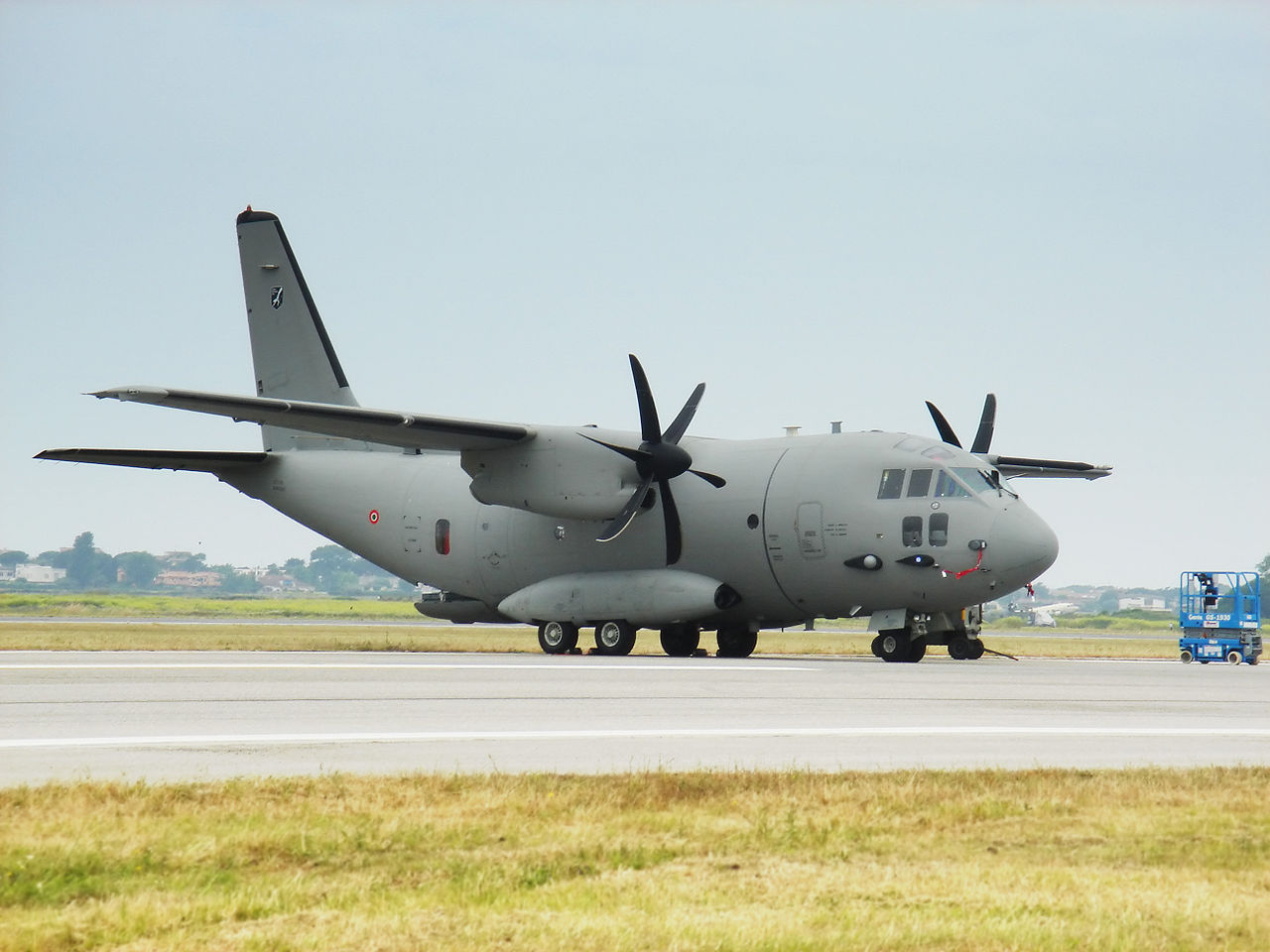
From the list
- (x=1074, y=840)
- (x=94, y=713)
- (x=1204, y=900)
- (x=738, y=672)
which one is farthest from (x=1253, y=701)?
(x=94, y=713)

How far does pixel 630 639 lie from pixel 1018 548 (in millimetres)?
8379

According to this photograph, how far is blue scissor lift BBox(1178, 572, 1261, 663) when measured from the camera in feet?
116

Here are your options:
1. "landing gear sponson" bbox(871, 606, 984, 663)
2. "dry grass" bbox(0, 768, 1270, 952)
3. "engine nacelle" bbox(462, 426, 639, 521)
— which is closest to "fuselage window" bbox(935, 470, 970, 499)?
"landing gear sponson" bbox(871, 606, 984, 663)

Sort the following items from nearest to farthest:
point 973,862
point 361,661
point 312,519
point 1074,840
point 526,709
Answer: point 973,862, point 1074,840, point 526,709, point 361,661, point 312,519

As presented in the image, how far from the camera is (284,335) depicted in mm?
35000

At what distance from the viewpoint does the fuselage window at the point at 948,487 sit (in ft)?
86.9

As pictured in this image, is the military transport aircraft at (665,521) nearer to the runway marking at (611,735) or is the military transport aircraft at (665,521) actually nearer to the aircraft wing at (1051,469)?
the aircraft wing at (1051,469)

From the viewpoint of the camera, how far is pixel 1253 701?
59.4ft

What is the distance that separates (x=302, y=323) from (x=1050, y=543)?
60.9ft

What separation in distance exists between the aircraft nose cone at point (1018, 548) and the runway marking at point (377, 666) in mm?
4347

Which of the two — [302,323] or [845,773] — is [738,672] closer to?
[845,773]

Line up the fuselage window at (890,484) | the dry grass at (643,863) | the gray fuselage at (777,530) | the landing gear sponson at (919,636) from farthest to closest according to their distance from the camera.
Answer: the landing gear sponson at (919,636) → the fuselage window at (890,484) → the gray fuselage at (777,530) → the dry grass at (643,863)

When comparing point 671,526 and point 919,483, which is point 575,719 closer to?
point 919,483

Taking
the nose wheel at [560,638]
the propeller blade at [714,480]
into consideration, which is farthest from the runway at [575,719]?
the nose wheel at [560,638]
